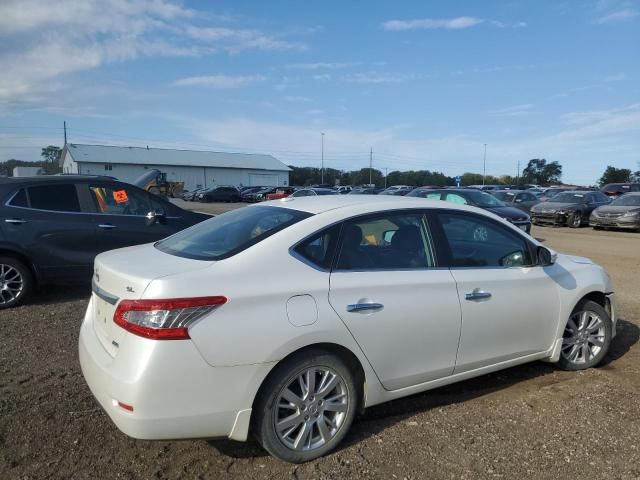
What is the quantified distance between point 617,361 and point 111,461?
4489 mm

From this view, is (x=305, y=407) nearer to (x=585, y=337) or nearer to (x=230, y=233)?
(x=230, y=233)

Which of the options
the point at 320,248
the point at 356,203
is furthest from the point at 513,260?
the point at 320,248

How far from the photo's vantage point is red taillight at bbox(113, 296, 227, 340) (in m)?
2.85

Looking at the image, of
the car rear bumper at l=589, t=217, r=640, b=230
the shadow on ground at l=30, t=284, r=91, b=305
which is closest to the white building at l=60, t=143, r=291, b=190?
the car rear bumper at l=589, t=217, r=640, b=230

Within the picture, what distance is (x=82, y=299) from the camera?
721cm

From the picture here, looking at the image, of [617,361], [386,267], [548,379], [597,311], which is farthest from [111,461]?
[617,361]

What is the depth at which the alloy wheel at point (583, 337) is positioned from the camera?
470cm

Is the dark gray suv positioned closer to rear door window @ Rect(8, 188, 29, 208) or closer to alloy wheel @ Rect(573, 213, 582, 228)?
rear door window @ Rect(8, 188, 29, 208)

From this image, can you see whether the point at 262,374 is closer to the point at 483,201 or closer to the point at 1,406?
the point at 1,406

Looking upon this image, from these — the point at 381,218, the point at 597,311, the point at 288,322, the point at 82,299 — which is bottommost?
the point at 82,299

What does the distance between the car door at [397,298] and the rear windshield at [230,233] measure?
470 mm

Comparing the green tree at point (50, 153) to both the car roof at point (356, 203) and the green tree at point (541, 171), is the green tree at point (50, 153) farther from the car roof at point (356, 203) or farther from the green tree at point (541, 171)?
the car roof at point (356, 203)

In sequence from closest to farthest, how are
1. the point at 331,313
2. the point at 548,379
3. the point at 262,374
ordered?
1. the point at 262,374
2. the point at 331,313
3. the point at 548,379

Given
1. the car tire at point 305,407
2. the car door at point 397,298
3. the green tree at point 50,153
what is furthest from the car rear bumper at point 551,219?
the green tree at point 50,153
